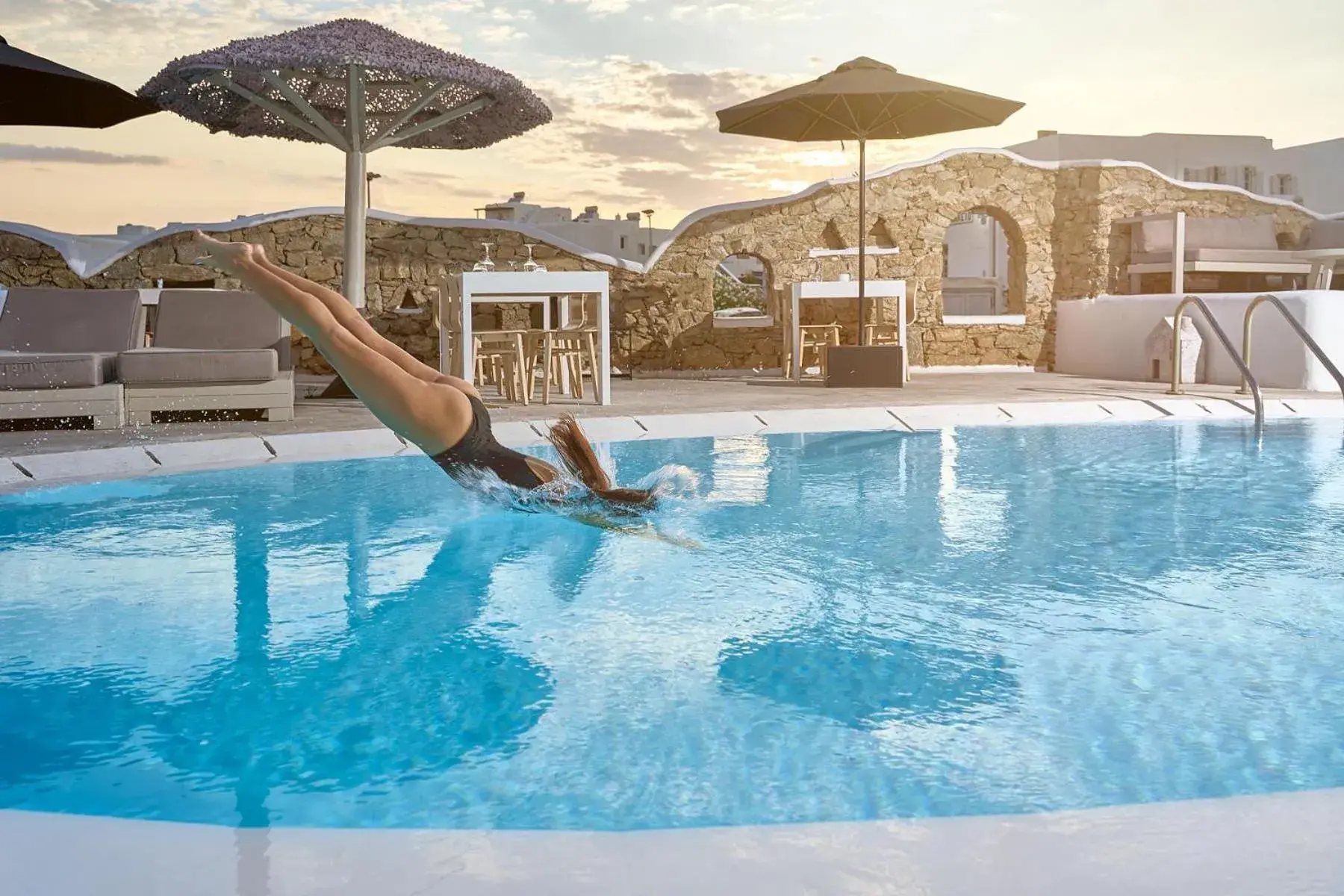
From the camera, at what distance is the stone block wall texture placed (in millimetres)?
12602

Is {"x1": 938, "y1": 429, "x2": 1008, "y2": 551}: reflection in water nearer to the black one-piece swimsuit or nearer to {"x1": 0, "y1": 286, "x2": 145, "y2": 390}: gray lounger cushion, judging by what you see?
the black one-piece swimsuit

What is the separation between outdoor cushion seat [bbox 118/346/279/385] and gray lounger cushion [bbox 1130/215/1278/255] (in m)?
10.4

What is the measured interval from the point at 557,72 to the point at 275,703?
600 inches

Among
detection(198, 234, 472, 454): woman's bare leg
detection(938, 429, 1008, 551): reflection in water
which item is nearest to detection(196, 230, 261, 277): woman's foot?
detection(198, 234, 472, 454): woman's bare leg

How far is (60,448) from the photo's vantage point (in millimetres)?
5914

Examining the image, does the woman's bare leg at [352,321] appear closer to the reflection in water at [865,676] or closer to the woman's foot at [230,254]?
the woman's foot at [230,254]

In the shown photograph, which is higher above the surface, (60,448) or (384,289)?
(384,289)

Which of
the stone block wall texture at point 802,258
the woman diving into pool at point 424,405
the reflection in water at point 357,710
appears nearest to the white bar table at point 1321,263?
the stone block wall texture at point 802,258

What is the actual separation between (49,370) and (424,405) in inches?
166

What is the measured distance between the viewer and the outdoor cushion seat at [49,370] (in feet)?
22.7

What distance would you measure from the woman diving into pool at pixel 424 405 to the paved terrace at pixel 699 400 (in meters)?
2.49

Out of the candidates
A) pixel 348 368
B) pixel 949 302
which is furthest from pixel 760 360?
pixel 949 302

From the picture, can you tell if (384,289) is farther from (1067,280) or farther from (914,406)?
(1067,280)

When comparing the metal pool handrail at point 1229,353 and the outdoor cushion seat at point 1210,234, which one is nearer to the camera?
the metal pool handrail at point 1229,353
